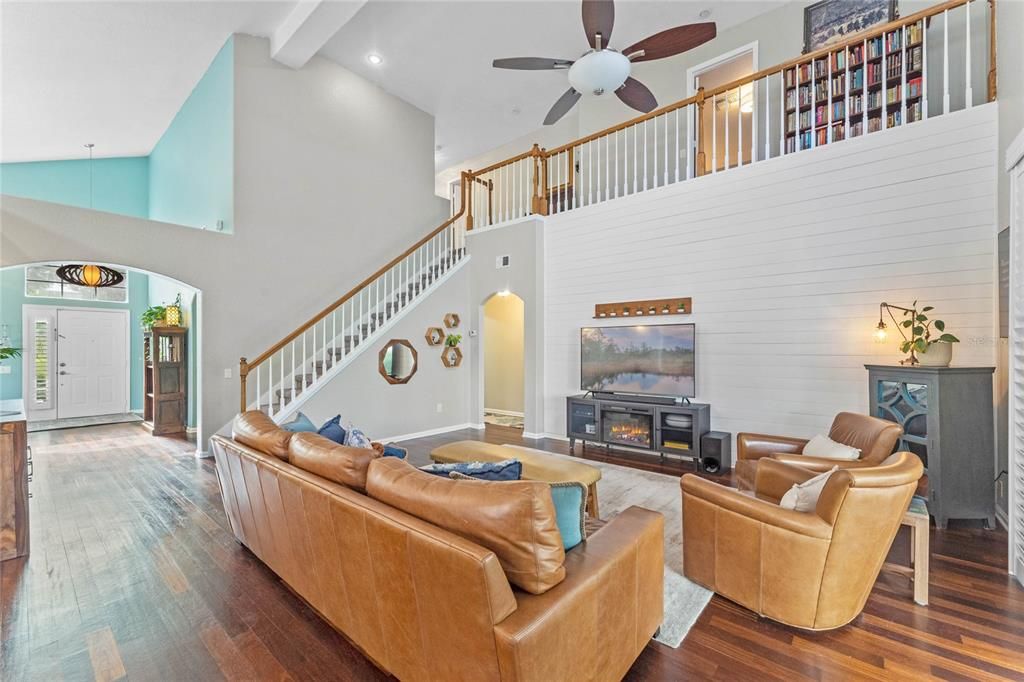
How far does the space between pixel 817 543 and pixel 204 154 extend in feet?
27.6

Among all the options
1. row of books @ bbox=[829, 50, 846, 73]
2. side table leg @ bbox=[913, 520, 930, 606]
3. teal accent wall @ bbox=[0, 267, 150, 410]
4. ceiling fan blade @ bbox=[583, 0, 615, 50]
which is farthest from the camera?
teal accent wall @ bbox=[0, 267, 150, 410]

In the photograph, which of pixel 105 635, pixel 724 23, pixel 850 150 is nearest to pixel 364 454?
pixel 105 635

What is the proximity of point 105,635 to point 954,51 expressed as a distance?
8161mm

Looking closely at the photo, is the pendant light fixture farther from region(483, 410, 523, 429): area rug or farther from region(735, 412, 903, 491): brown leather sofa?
region(735, 412, 903, 491): brown leather sofa

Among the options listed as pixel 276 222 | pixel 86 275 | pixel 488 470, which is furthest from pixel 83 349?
pixel 488 470

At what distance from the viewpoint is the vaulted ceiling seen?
523 centimetres

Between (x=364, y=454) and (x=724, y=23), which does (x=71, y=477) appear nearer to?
(x=364, y=454)

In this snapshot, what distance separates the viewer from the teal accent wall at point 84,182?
311 inches

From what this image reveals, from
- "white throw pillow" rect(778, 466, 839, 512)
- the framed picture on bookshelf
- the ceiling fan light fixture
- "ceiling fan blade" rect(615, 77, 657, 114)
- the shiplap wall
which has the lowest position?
"white throw pillow" rect(778, 466, 839, 512)

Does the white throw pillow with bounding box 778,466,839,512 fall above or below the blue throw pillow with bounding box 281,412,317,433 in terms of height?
below

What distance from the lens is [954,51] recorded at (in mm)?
4699

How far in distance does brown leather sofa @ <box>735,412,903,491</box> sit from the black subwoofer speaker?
118cm

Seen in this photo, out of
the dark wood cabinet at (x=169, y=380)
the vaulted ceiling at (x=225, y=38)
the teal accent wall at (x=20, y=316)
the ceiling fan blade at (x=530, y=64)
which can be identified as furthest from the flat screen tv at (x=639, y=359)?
the teal accent wall at (x=20, y=316)

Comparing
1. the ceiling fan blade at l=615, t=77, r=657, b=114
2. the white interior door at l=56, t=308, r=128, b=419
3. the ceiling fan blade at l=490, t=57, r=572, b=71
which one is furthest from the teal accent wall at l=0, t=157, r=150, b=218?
the ceiling fan blade at l=615, t=77, r=657, b=114
